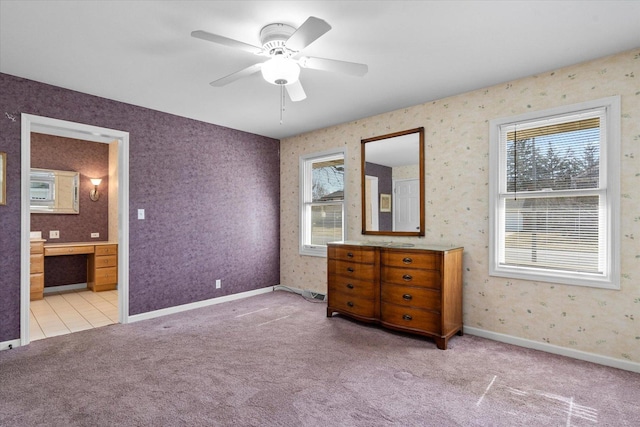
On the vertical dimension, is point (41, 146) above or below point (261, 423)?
above

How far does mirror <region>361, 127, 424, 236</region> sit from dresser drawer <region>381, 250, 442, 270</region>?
617mm

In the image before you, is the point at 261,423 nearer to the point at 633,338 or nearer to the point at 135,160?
the point at 633,338

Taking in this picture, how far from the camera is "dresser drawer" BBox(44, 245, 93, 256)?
4789mm

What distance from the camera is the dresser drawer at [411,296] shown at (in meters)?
3.07

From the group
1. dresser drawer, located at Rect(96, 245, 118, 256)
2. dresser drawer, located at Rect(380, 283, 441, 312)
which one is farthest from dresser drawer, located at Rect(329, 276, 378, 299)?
dresser drawer, located at Rect(96, 245, 118, 256)

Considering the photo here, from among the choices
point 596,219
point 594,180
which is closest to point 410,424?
point 596,219

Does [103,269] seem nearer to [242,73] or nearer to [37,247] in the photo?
[37,247]

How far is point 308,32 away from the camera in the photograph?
1874 millimetres

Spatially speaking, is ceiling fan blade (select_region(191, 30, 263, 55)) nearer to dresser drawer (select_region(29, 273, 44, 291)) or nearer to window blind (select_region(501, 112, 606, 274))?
window blind (select_region(501, 112, 606, 274))

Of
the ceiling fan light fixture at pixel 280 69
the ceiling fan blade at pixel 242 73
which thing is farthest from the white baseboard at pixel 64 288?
the ceiling fan light fixture at pixel 280 69

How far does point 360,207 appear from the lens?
441cm

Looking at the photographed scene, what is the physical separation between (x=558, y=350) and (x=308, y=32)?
3147 mm

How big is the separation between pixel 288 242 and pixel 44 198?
149 inches

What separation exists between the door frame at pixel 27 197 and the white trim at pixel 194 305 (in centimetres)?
17
